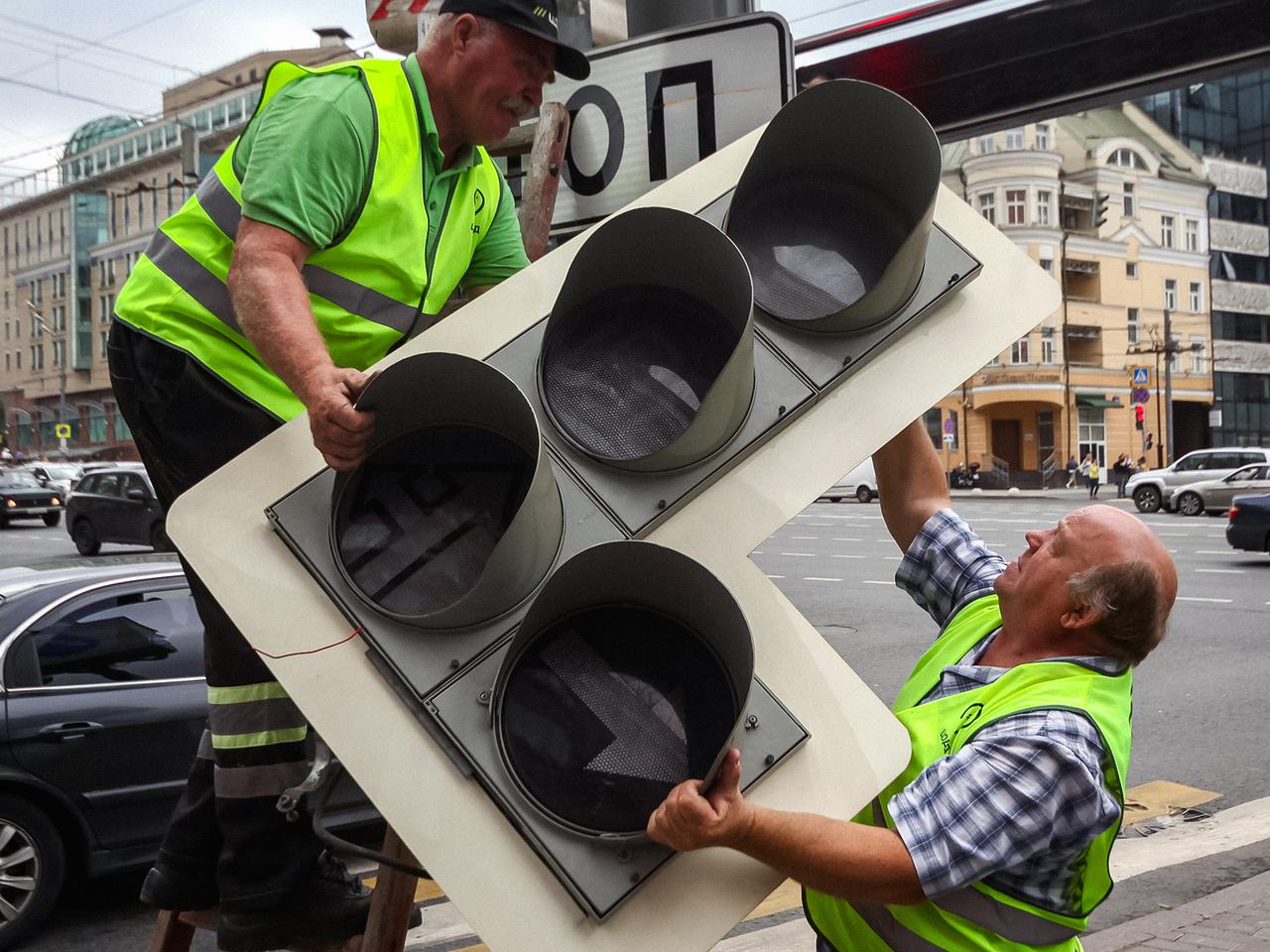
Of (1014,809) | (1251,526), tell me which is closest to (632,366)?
(1014,809)

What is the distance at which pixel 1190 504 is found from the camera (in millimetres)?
29297

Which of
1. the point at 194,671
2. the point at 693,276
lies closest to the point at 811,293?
the point at 693,276

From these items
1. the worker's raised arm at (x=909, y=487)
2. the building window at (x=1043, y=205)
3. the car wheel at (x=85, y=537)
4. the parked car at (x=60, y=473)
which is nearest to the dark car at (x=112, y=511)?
the car wheel at (x=85, y=537)

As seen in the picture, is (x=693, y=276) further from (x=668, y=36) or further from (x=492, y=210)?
(x=668, y=36)

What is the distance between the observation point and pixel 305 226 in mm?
2051

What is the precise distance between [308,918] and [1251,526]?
731 inches

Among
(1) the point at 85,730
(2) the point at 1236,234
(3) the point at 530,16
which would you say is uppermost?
(2) the point at 1236,234

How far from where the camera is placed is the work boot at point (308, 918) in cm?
214

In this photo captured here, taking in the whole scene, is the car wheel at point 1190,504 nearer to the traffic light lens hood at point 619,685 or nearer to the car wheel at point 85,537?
the car wheel at point 85,537

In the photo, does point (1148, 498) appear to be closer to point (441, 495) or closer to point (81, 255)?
point (441, 495)

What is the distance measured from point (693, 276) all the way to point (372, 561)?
667 millimetres

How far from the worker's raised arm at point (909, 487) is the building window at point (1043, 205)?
5137 centimetres

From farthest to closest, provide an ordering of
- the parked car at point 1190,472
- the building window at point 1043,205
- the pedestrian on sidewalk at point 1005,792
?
the building window at point 1043,205, the parked car at point 1190,472, the pedestrian on sidewalk at point 1005,792

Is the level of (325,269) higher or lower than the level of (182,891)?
higher
